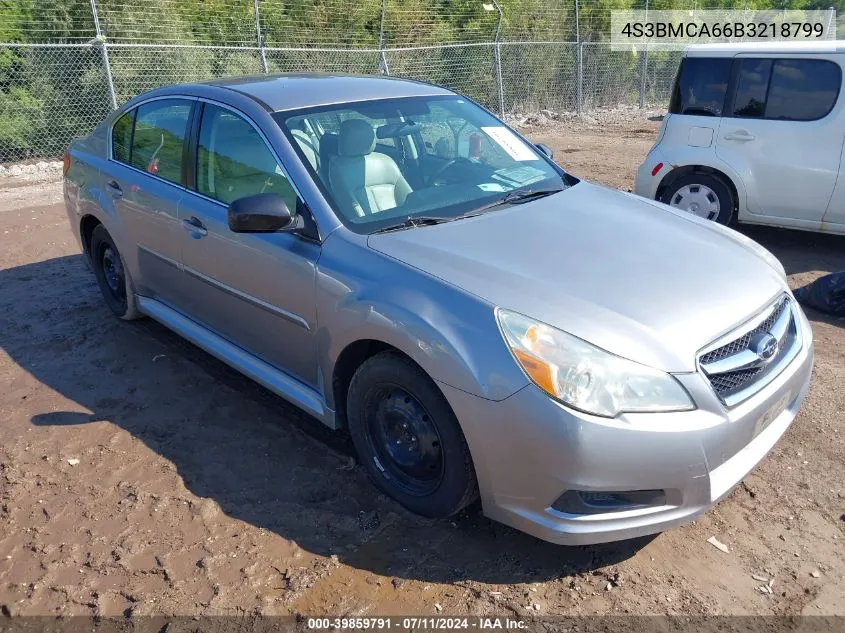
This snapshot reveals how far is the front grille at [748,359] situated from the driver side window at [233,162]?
194 cm

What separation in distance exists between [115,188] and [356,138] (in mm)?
2002

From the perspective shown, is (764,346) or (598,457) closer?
(598,457)

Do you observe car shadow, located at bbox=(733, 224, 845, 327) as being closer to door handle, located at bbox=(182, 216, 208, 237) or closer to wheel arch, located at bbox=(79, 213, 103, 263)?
door handle, located at bbox=(182, 216, 208, 237)

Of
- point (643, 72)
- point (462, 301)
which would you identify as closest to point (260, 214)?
point (462, 301)

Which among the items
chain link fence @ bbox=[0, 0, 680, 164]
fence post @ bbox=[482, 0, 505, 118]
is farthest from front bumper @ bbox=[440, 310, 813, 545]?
fence post @ bbox=[482, 0, 505, 118]

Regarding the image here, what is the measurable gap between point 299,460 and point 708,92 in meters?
5.30

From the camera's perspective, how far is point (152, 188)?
4461mm

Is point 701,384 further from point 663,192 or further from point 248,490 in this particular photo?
point 663,192

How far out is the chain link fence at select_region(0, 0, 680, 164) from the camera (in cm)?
1180

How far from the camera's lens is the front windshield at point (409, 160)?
11.5 ft

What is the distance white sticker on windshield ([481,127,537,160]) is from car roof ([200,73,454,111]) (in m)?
0.40

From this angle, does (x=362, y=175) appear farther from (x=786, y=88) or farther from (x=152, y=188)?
(x=786, y=88)

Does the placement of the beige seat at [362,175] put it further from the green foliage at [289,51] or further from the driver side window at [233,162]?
the green foliage at [289,51]

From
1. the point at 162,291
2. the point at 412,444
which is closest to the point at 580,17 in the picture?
the point at 162,291
